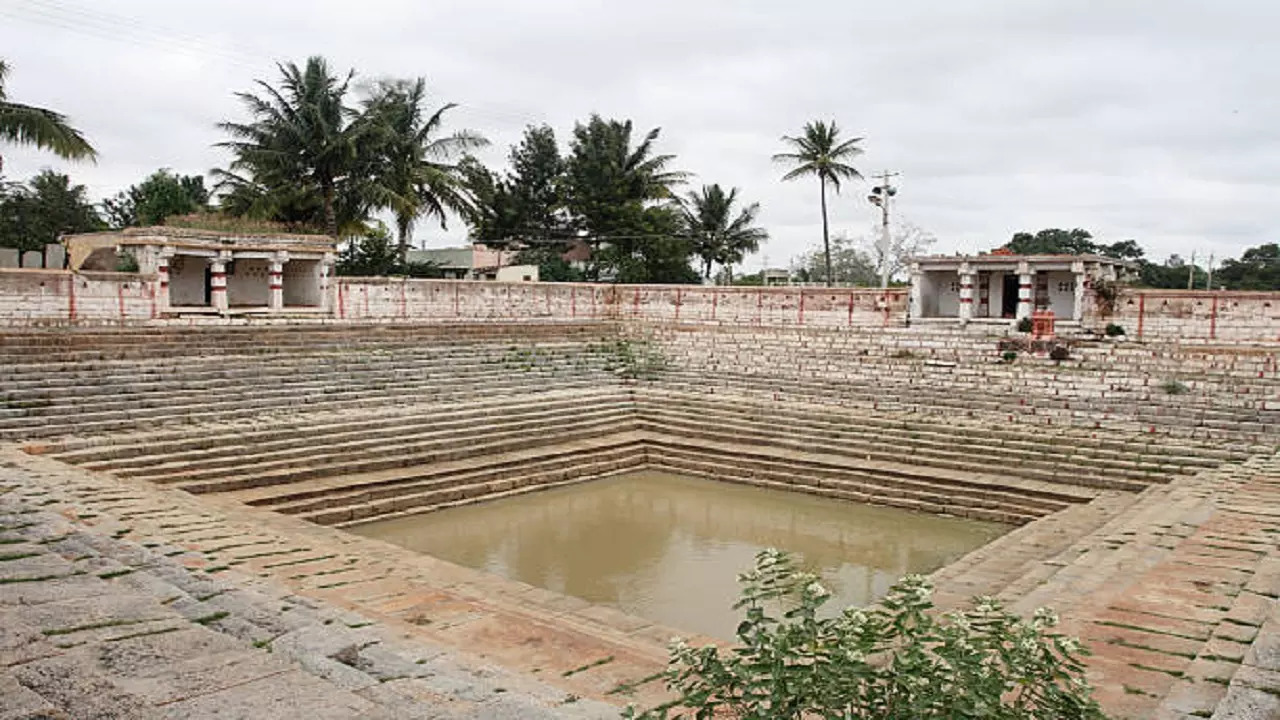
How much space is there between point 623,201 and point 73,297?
2162 cm

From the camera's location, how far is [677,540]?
1011cm

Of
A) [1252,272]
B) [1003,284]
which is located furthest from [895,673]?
[1252,272]

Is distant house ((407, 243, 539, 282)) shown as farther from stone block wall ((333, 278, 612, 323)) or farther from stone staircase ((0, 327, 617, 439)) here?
stone staircase ((0, 327, 617, 439))

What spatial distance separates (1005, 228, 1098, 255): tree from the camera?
4784 centimetres

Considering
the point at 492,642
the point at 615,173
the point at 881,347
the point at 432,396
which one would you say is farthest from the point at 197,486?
the point at 615,173

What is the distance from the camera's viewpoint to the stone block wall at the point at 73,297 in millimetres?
13805

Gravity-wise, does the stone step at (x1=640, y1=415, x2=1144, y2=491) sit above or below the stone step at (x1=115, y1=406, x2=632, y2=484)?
below

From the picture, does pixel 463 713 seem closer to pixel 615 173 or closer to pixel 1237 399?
pixel 1237 399

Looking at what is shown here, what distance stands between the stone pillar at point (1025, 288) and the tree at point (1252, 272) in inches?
928

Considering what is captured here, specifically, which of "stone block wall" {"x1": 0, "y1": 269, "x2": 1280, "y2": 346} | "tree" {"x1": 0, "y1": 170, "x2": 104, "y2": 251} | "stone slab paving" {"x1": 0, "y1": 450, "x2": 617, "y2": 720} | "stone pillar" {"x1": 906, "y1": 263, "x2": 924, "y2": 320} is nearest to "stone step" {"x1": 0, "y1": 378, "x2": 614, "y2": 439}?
"stone block wall" {"x1": 0, "y1": 269, "x2": 1280, "y2": 346}

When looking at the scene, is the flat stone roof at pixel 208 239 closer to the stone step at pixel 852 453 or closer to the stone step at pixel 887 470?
the stone step at pixel 852 453

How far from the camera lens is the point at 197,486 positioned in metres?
9.67

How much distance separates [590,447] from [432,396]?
2.75 meters

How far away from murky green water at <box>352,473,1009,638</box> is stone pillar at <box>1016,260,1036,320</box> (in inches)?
354
